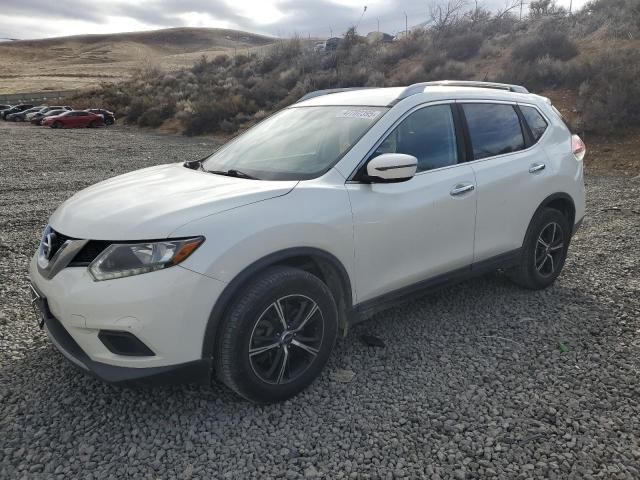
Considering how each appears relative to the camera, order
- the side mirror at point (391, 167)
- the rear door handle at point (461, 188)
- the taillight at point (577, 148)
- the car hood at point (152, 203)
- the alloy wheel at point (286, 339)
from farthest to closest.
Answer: the taillight at point (577, 148) → the rear door handle at point (461, 188) → the side mirror at point (391, 167) → the alloy wheel at point (286, 339) → the car hood at point (152, 203)

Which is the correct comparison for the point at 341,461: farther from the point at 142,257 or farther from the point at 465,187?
the point at 465,187

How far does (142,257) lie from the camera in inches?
100

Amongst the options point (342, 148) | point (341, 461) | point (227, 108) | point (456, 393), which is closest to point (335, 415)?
point (341, 461)

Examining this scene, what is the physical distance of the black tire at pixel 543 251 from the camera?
4.39 m

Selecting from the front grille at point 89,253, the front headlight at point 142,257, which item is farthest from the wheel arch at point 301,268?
the front grille at point 89,253

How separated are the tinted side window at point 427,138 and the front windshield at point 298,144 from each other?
0.61 ft

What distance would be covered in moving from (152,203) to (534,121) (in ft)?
11.0

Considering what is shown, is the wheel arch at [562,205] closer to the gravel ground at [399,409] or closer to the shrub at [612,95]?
the gravel ground at [399,409]

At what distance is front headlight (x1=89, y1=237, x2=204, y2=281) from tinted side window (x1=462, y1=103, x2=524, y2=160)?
237 cm

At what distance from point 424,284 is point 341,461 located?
4.75ft

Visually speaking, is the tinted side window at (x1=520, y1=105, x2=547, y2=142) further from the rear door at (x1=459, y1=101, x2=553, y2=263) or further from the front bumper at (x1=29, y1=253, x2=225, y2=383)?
the front bumper at (x1=29, y1=253, x2=225, y2=383)

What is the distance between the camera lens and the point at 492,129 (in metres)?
4.12

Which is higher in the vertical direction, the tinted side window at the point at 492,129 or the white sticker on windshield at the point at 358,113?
the white sticker on windshield at the point at 358,113

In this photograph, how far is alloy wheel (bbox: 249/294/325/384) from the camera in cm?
283
